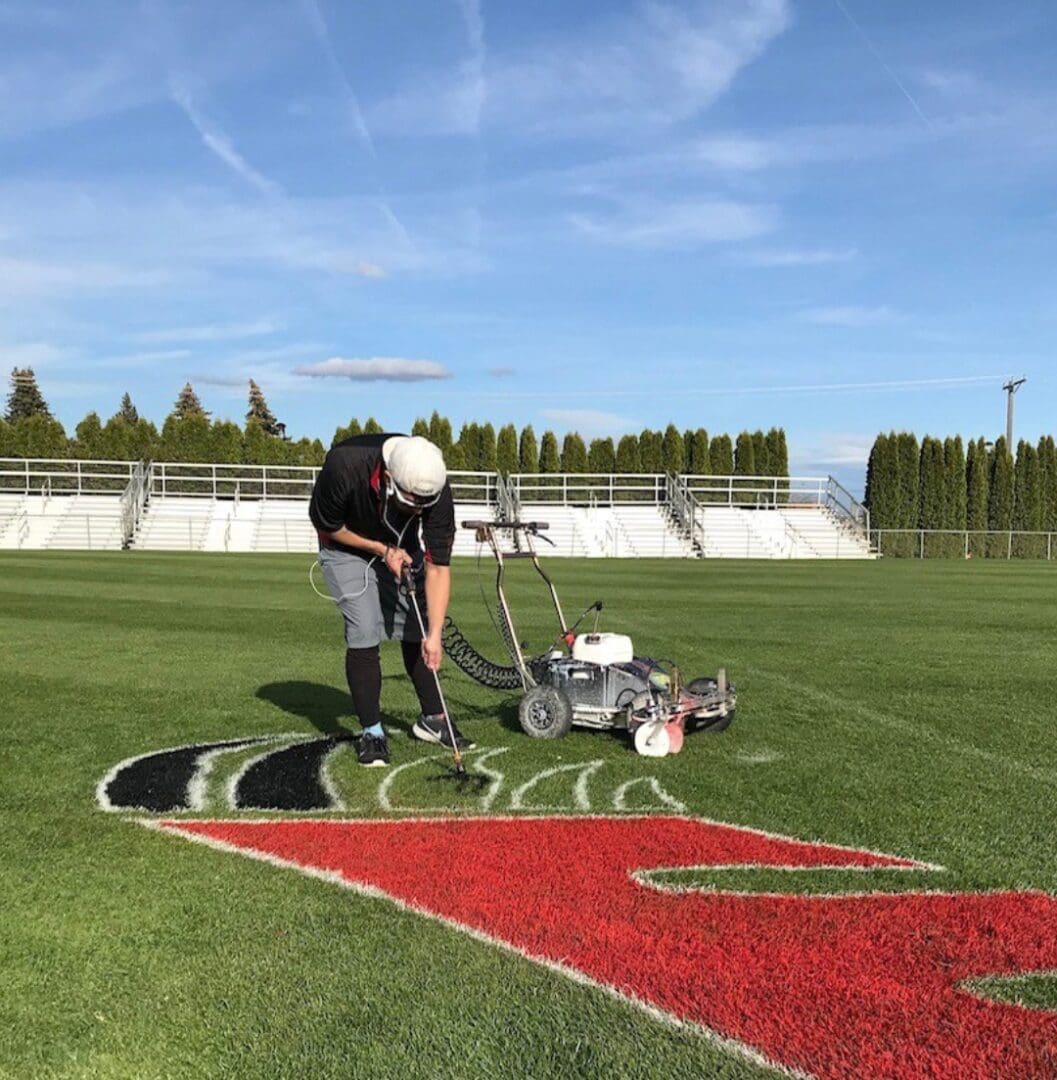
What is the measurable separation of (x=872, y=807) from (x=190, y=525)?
38.3 m

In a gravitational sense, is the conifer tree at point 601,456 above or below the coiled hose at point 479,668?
above

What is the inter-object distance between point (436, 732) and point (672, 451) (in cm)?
4647

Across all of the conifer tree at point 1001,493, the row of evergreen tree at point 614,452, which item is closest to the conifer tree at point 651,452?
the row of evergreen tree at point 614,452

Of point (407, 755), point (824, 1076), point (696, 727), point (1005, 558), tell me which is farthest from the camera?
point (1005, 558)

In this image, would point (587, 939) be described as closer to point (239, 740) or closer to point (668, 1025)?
point (668, 1025)

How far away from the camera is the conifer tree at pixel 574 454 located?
52.9m

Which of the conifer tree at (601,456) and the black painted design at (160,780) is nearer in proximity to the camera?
the black painted design at (160,780)

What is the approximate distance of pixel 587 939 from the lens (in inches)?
138

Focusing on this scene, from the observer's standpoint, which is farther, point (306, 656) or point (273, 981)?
point (306, 656)

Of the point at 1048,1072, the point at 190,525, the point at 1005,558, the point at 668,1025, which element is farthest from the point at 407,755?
the point at 1005,558

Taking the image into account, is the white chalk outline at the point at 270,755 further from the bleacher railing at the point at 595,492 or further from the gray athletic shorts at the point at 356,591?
the bleacher railing at the point at 595,492

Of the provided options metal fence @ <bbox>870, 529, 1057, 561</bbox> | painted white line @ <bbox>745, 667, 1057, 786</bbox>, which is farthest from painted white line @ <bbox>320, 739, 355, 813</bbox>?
metal fence @ <bbox>870, 529, 1057, 561</bbox>

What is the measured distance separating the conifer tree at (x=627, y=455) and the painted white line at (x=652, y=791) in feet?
155

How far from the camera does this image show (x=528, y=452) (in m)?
53.2
